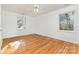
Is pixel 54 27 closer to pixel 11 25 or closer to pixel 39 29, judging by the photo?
pixel 39 29

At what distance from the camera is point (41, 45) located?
58.0 inches

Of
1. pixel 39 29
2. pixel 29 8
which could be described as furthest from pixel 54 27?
pixel 29 8

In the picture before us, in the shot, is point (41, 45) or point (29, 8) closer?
point (29, 8)

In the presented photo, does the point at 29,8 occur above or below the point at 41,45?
above

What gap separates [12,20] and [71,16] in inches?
29.7

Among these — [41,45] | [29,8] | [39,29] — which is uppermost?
[29,8]

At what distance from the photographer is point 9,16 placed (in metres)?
1.39

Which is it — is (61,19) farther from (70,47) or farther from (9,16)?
(9,16)

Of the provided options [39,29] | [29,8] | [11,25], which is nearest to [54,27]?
[39,29]

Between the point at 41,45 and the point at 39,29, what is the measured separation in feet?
0.72

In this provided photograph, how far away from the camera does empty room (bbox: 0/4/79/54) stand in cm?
133

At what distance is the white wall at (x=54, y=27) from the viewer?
1365 millimetres
